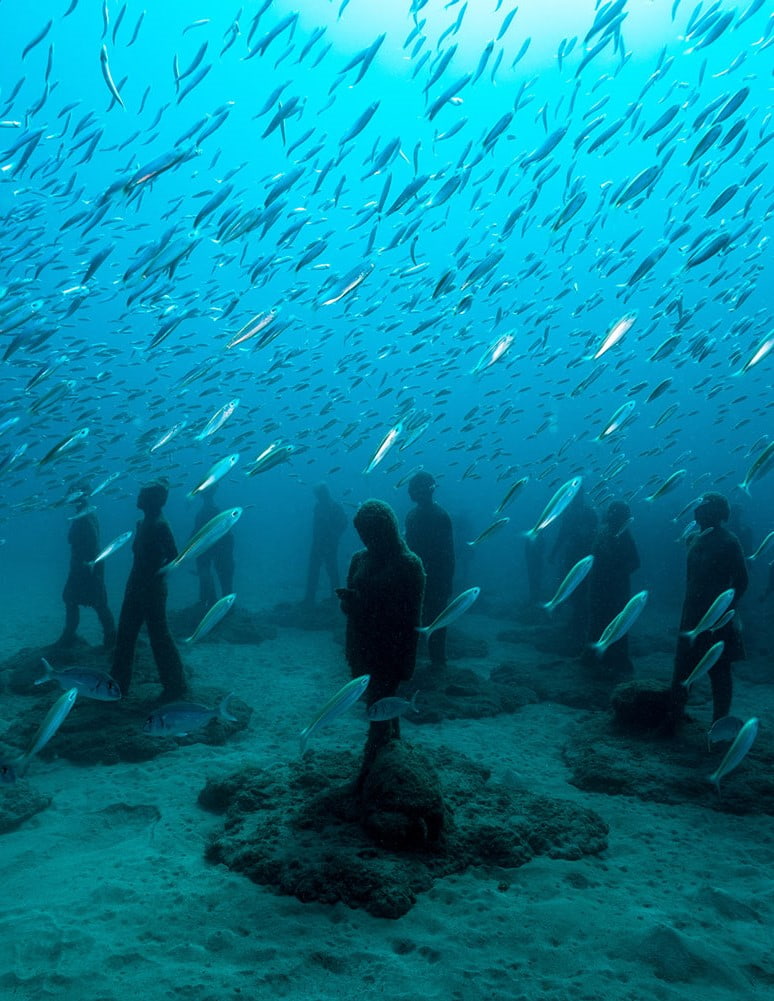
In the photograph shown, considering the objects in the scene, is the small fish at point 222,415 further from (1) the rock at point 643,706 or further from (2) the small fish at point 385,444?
(1) the rock at point 643,706

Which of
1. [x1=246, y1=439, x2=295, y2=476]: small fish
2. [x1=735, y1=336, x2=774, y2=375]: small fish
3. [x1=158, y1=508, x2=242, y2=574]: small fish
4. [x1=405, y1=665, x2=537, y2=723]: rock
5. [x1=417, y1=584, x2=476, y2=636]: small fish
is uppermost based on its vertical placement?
[x1=735, y1=336, x2=774, y2=375]: small fish

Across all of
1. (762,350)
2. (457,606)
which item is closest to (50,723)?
(457,606)

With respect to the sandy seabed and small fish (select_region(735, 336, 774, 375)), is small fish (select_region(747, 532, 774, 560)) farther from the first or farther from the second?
the sandy seabed

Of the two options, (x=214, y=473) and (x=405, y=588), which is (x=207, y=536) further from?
(x=405, y=588)

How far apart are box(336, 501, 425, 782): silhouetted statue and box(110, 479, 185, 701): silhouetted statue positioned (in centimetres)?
360

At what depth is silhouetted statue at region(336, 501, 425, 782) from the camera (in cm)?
446

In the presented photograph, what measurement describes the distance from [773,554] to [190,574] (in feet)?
78.8

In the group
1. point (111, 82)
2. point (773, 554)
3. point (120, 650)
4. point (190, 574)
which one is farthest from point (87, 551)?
point (773, 554)

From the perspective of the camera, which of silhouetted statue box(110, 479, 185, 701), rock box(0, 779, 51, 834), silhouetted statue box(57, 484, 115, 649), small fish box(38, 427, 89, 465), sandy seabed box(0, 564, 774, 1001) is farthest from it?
silhouetted statue box(57, 484, 115, 649)

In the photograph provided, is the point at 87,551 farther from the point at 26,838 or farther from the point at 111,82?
the point at 111,82

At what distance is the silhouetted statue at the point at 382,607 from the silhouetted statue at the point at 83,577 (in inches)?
260

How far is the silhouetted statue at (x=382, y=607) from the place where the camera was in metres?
4.46

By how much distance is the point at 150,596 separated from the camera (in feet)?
23.1

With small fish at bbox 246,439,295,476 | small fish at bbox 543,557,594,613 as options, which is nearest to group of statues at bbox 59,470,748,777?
small fish at bbox 543,557,594,613
